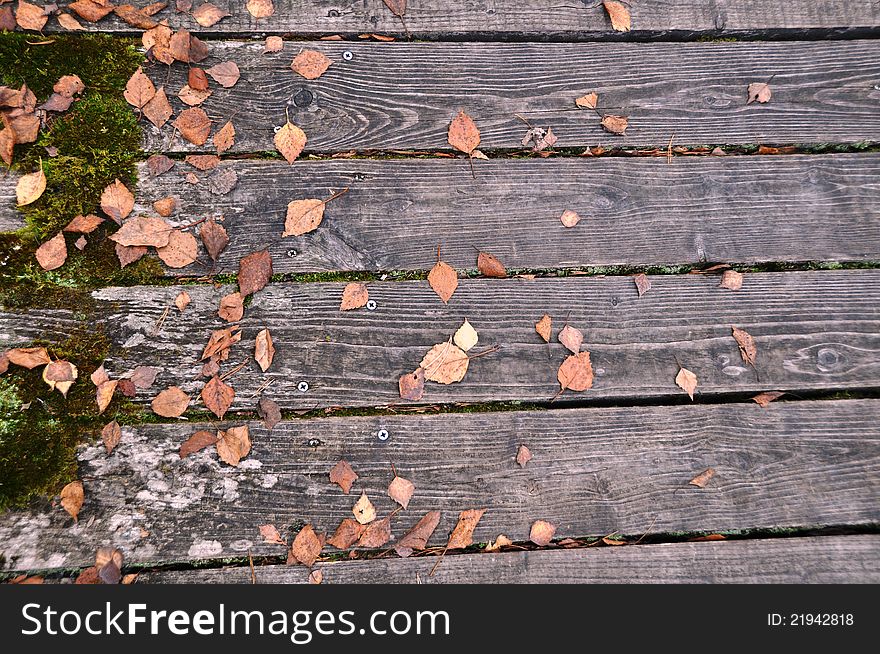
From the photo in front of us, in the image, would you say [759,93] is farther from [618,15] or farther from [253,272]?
[253,272]

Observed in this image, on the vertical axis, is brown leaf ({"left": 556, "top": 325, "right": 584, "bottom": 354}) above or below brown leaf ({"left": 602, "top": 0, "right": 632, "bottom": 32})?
below

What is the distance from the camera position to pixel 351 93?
209 centimetres

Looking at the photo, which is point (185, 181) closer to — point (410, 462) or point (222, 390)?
point (222, 390)

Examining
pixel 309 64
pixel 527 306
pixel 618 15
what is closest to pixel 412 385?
pixel 527 306

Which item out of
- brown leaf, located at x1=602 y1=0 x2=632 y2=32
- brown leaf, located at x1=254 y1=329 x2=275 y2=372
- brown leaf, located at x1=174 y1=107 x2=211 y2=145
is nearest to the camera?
brown leaf, located at x1=254 y1=329 x2=275 y2=372

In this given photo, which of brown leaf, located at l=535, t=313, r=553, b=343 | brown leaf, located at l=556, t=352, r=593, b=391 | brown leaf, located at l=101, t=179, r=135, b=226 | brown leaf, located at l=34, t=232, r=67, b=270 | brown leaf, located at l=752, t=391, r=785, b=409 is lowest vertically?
brown leaf, located at l=752, t=391, r=785, b=409

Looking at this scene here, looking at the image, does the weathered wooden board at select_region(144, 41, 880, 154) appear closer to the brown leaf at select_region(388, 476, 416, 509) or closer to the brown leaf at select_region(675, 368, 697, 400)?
the brown leaf at select_region(675, 368, 697, 400)

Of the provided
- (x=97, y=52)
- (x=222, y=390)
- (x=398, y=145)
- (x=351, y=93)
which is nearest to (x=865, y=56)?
(x=398, y=145)

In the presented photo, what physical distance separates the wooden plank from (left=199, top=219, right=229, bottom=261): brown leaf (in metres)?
0.13

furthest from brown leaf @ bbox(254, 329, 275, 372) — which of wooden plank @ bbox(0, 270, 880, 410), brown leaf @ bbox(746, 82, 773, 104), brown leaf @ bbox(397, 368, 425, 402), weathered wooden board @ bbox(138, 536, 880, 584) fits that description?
brown leaf @ bbox(746, 82, 773, 104)

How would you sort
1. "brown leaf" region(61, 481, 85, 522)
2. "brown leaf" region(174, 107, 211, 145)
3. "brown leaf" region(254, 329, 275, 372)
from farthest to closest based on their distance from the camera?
1. "brown leaf" region(174, 107, 211, 145)
2. "brown leaf" region(254, 329, 275, 372)
3. "brown leaf" region(61, 481, 85, 522)

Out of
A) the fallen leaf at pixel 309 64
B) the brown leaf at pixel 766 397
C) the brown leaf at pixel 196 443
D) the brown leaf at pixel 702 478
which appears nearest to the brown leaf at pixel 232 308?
the brown leaf at pixel 196 443

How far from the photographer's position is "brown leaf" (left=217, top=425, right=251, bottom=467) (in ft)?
6.12

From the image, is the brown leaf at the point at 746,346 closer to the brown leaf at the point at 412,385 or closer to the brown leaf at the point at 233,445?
the brown leaf at the point at 412,385
